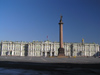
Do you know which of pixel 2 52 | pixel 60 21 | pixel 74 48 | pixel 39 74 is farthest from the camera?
pixel 74 48

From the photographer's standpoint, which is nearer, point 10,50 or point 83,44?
point 10,50

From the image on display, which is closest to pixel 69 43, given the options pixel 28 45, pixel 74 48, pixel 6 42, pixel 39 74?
pixel 74 48

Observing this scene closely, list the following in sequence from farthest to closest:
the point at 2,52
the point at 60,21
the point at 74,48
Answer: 1. the point at 74,48
2. the point at 2,52
3. the point at 60,21

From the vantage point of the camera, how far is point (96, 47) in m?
120

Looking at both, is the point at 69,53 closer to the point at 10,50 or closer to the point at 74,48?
the point at 74,48

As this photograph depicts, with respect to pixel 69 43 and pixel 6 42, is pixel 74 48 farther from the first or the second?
pixel 6 42

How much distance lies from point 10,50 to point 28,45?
46.4ft

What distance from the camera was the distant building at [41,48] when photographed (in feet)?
369

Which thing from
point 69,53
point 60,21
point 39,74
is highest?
point 60,21

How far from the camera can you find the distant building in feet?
369

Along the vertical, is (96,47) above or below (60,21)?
below

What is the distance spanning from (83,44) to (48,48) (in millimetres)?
29101

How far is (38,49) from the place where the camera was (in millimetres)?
114875

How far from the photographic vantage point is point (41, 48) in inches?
4513
